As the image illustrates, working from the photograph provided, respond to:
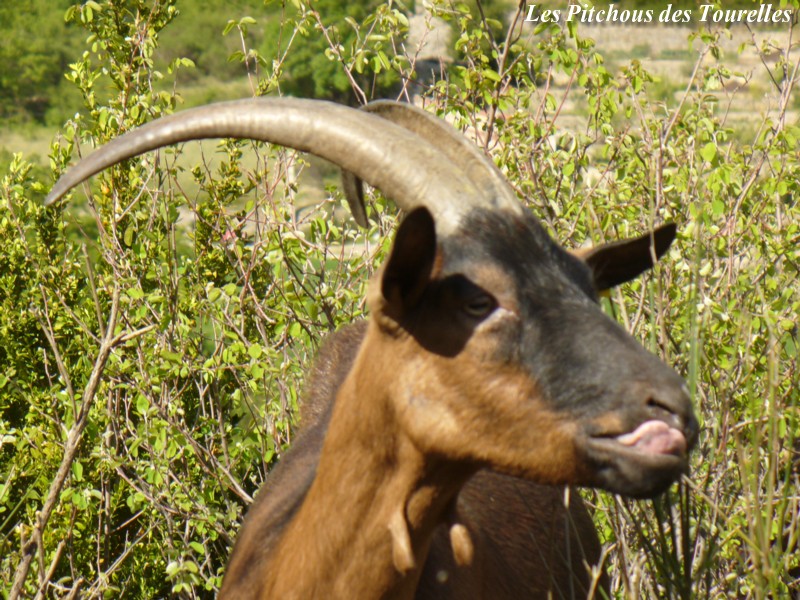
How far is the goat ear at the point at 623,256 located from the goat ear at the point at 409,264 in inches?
22.0

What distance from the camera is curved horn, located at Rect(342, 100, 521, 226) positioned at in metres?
3.27

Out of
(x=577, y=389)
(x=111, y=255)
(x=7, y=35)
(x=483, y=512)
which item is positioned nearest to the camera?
(x=577, y=389)

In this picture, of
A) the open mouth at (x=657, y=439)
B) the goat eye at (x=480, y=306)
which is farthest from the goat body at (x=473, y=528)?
the open mouth at (x=657, y=439)

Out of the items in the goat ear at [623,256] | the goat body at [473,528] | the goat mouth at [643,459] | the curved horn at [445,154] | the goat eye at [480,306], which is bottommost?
the goat body at [473,528]

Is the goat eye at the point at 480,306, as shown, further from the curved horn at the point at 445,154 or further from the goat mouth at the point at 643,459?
the goat mouth at the point at 643,459

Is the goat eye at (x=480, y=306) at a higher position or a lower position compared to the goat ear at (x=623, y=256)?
lower

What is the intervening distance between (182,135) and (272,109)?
10.7 inches

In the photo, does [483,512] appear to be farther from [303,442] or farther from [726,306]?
[726,306]

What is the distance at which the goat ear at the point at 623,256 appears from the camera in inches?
134

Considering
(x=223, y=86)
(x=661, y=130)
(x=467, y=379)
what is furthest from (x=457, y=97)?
(x=223, y=86)

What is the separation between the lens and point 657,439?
2.76 meters

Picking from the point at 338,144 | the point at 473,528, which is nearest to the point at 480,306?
the point at 338,144

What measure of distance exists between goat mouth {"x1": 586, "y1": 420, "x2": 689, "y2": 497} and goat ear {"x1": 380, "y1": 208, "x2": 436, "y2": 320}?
→ 2.07 ft

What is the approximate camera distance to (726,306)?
522 cm
